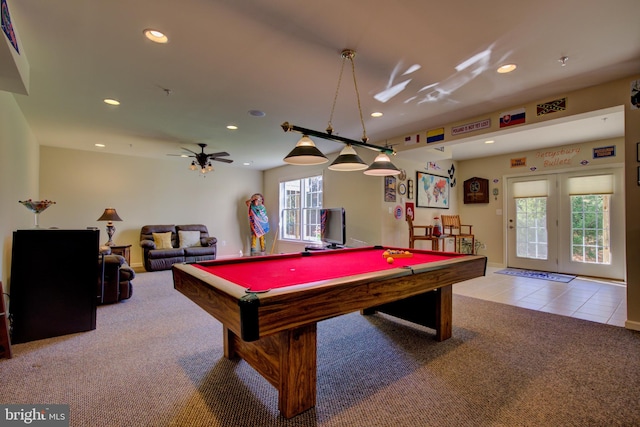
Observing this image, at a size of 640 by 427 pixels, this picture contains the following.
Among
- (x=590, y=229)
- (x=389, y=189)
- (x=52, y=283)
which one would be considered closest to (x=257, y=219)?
(x=389, y=189)

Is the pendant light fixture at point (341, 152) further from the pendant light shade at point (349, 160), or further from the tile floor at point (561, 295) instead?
the tile floor at point (561, 295)

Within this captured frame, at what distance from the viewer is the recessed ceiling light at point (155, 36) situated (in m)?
2.17

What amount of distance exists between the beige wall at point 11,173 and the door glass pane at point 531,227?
26.5 feet

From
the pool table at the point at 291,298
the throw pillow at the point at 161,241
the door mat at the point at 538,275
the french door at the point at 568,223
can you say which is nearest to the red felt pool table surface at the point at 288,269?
the pool table at the point at 291,298

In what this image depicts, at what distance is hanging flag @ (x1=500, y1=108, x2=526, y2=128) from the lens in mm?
3566

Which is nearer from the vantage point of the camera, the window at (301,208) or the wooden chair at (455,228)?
the wooden chair at (455,228)

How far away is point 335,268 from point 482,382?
124cm

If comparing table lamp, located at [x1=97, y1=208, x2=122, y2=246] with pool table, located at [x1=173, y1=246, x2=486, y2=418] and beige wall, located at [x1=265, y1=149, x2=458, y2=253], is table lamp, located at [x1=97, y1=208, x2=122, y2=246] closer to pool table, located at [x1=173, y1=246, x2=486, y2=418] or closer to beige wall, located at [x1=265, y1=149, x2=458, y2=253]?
beige wall, located at [x1=265, y1=149, x2=458, y2=253]

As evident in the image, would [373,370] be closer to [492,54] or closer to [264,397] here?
[264,397]

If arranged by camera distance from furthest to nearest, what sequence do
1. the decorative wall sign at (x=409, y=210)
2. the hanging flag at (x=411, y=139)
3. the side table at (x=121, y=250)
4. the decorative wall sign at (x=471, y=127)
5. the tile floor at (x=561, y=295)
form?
the decorative wall sign at (x=409, y=210) < the side table at (x=121, y=250) < the hanging flag at (x=411, y=139) < the decorative wall sign at (x=471, y=127) < the tile floor at (x=561, y=295)

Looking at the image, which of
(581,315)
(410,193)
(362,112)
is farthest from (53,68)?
(581,315)

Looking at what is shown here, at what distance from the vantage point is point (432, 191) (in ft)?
20.8

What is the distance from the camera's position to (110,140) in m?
5.22

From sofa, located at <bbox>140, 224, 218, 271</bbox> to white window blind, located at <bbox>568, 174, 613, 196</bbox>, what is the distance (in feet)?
24.2
